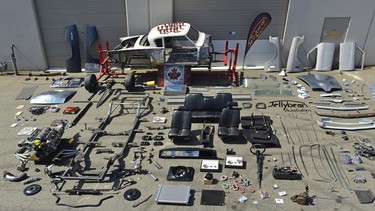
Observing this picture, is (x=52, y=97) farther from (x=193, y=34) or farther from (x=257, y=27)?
(x=257, y=27)

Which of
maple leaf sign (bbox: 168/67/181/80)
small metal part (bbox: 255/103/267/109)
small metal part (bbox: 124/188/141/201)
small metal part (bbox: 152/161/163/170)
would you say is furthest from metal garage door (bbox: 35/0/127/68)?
small metal part (bbox: 124/188/141/201)

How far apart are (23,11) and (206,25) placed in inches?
331

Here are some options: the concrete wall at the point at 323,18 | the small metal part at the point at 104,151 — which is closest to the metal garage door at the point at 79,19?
the small metal part at the point at 104,151

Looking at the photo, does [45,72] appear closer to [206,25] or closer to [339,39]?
[206,25]

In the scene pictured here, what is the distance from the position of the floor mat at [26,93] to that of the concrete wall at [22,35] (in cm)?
206

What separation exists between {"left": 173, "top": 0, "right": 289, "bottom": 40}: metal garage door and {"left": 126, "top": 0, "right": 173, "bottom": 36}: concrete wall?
41 centimetres

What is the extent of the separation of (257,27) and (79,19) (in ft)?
26.9

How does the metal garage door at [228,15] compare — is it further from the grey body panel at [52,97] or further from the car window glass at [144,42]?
the grey body panel at [52,97]

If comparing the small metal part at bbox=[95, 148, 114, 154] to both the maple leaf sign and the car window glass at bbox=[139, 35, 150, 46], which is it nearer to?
the maple leaf sign

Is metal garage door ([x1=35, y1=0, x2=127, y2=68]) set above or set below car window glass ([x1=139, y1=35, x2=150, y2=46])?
above

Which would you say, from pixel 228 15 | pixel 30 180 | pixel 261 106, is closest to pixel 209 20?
pixel 228 15

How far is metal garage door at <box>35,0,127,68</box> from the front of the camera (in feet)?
45.8

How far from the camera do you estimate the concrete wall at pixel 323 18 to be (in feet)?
43.7

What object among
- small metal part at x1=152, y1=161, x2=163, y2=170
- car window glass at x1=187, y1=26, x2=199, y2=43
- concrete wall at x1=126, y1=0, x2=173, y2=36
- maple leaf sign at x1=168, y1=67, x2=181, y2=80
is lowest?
small metal part at x1=152, y1=161, x2=163, y2=170
